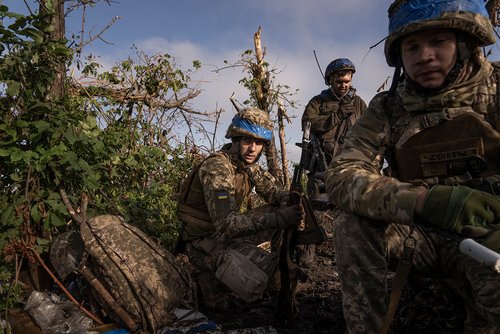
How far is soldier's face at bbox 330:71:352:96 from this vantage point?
6.65 meters

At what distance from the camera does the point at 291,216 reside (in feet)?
11.1

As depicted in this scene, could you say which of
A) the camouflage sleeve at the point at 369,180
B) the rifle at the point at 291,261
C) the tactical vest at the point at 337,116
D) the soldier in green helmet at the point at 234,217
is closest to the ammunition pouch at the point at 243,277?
the soldier in green helmet at the point at 234,217

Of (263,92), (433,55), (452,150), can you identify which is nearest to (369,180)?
(452,150)

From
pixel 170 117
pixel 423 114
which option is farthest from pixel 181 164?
pixel 423 114

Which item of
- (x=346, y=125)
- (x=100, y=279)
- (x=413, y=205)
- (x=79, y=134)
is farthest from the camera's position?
(x=346, y=125)

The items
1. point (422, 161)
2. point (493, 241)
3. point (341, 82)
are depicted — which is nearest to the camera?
point (493, 241)

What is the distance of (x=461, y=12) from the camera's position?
84.0 inches

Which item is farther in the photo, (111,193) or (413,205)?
(111,193)

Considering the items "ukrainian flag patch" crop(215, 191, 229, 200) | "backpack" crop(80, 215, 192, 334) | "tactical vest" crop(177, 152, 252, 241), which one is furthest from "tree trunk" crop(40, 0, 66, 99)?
"ukrainian flag patch" crop(215, 191, 229, 200)

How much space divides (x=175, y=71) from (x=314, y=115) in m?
2.94

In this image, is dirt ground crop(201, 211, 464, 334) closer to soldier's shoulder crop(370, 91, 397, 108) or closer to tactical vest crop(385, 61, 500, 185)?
tactical vest crop(385, 61, 500, 185)

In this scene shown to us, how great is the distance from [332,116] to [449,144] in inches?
183

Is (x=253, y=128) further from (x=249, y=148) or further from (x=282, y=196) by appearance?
(x=282, y=196)

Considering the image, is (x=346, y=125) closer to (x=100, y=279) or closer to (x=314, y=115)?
(x=314, y=115)
